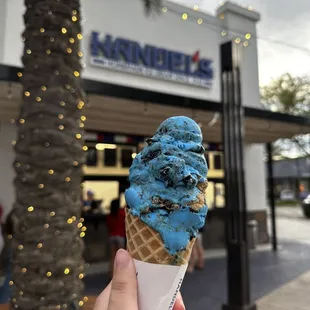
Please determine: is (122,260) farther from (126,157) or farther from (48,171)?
(126,157)

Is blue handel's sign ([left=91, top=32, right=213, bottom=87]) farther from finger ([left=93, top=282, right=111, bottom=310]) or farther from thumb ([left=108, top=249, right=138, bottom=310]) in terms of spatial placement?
thumb ([left=108, top=249, right=138, bottom=310])

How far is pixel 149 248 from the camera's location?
162 centimetres

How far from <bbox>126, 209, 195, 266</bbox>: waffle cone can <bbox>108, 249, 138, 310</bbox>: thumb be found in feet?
0.26

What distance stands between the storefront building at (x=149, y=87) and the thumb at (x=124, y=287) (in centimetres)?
433

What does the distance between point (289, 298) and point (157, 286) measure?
590cm

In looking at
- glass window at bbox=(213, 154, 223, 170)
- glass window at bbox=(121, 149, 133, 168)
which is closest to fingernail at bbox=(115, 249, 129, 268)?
glass window at bbox=(121, 149, 133, 168)

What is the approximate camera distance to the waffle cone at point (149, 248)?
5.22 feet

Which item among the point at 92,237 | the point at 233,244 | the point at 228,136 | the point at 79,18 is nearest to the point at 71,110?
the point at 79,18

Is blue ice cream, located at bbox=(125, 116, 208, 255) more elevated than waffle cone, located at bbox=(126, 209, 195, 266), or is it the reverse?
blue ice cream, located at bbox=(125, 116, 208, 255)

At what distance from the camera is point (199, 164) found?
179cm

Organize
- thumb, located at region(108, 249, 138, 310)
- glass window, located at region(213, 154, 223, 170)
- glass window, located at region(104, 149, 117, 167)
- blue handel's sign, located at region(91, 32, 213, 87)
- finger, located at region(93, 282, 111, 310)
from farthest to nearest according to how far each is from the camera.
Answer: glass window, located at region(213, 154, 223, 170) → glass window, located at region(104, 149, 117, 167) → blue handel's sign, located at region(91, 32, 213, 87) → finger, located at region(93, 282, 111, 310) → thumb, located at region(108, 249, 138, 310)

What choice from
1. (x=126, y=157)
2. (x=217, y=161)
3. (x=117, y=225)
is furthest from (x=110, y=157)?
(x=217, y=161)

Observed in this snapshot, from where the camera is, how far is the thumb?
1521mm

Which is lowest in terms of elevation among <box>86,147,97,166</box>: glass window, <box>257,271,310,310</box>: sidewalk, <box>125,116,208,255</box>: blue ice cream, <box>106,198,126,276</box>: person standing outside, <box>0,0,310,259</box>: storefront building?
<box>257,271,310,310</box>: sidewalk
